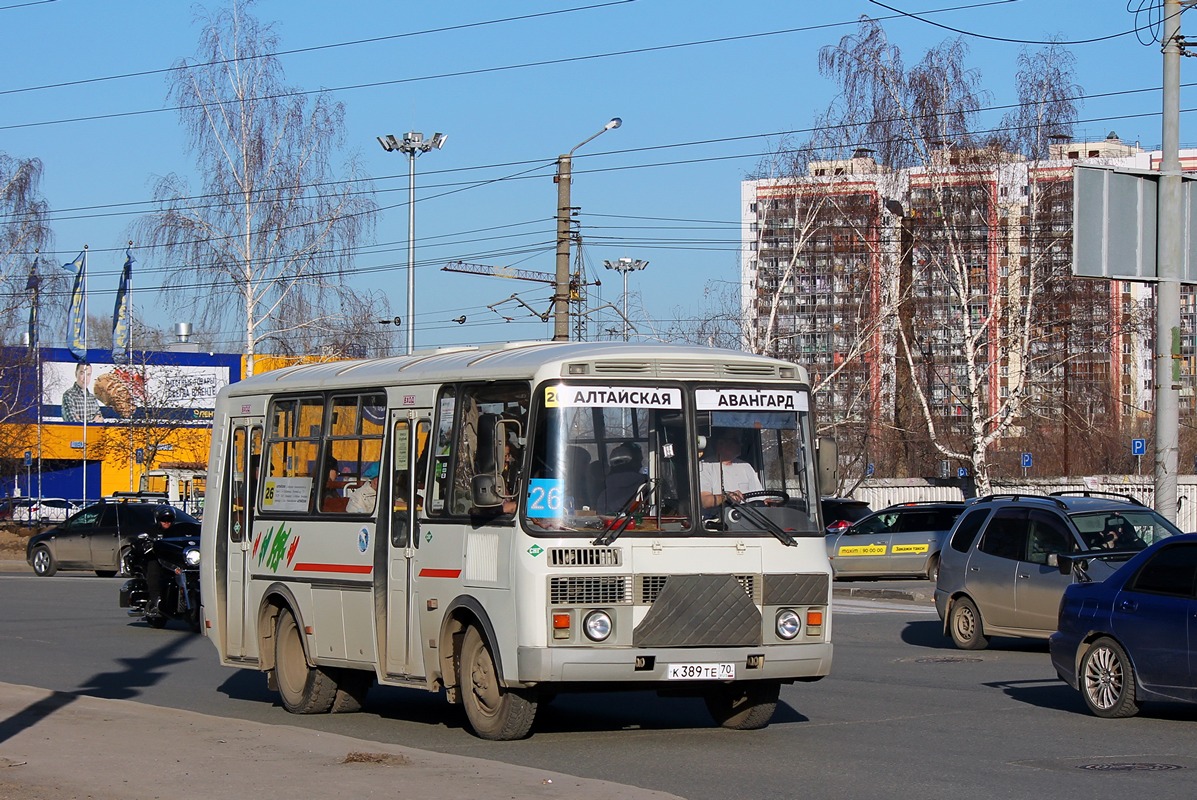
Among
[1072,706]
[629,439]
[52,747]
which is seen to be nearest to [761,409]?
[629,439]

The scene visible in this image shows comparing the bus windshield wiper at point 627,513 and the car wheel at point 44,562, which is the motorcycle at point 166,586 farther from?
the car wheel at point 44,562

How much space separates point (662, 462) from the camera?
10.8 meters

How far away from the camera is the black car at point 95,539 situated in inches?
1410

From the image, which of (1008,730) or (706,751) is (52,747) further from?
(1008,730)

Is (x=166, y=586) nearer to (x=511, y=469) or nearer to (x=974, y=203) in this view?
(x=511, y=469)

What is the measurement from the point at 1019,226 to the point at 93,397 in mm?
48402

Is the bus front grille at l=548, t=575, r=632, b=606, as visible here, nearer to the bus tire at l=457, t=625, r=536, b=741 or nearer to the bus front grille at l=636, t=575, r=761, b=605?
the bus front grille at l=636, t=575, r=761, b=605

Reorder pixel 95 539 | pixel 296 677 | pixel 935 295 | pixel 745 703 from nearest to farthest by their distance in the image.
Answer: pixel 745 703 < pixel 296 677 < pixel 95 539 < pixel 935 295

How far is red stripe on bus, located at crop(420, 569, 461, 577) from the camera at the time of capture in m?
11.2

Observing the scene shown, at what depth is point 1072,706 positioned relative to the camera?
1339cm

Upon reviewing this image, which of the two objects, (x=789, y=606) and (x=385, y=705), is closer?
(x=789, y=606)

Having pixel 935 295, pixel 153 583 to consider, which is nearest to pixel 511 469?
pixel 153 583

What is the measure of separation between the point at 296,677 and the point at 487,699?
2.88 m

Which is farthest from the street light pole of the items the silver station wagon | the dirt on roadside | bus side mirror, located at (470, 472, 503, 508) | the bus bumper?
the dirt on roadside
